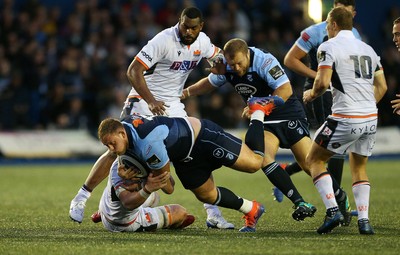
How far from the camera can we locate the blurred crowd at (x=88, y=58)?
19.1 metres

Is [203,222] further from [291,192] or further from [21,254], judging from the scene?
[21,254]

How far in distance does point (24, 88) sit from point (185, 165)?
11.4 meters

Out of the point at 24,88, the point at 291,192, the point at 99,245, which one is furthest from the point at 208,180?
the point at 24,88

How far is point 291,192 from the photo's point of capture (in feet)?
28.8

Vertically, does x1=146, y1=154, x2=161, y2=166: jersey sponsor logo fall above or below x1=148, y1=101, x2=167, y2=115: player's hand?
below

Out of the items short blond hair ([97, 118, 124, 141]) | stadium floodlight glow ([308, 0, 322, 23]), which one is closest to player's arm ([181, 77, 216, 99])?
short blond hair ([97, 118, 124, 141])

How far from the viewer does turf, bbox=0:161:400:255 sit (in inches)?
280

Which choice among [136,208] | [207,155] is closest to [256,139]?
[207,155]

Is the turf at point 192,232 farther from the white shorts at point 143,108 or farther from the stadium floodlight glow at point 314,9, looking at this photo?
the stadium floodlight glow at point 314,9

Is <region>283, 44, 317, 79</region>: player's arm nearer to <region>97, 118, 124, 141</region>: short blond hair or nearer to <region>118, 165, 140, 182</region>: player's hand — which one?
<region>118, 165, 140, 182</region>: player's hand

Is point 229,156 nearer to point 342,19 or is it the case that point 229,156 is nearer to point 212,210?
point 212,210

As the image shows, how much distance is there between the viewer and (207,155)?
27.2ft

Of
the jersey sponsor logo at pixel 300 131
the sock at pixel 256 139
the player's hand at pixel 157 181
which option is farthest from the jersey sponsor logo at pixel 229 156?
the jersey sponsor logo at pixel 300 131

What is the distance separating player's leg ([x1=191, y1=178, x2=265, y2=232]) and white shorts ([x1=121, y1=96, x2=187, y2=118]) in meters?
1.47
